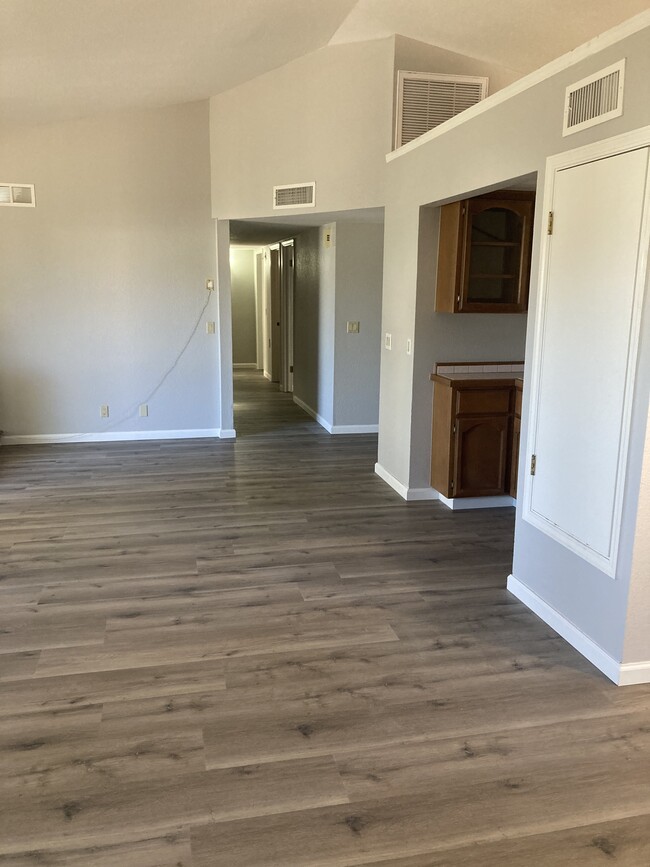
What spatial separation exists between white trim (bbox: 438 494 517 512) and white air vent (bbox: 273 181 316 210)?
2886 millimetres

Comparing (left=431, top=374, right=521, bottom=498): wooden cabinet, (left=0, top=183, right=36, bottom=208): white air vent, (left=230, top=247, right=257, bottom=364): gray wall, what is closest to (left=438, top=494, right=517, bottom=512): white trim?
(left=431, top=374, right=521, bottom=498): wooden cabinet

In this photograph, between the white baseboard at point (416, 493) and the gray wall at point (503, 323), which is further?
the white baseboard at point (416, 493)

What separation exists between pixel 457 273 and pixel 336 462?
2243 millimetres

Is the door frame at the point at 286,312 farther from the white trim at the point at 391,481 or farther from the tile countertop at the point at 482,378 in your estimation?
the tile countertop at the point at 482,378

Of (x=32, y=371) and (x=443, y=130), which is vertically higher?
(x=443, y=130)

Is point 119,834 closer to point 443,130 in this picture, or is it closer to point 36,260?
point 443,130

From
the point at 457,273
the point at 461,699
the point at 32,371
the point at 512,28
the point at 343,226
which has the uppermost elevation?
the point at 512,28

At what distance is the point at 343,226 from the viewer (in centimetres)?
661

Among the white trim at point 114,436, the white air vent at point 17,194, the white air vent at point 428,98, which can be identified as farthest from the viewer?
the white trim at point 114,436

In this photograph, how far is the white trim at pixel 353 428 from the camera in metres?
7.12

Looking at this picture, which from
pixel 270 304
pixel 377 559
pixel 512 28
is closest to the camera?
pixel 377 559

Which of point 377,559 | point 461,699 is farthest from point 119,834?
point 377,559

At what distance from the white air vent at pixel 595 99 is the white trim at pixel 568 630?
82.7 inches

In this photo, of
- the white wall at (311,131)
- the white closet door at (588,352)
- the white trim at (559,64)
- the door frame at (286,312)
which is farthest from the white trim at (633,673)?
the door frame at (286,312)
